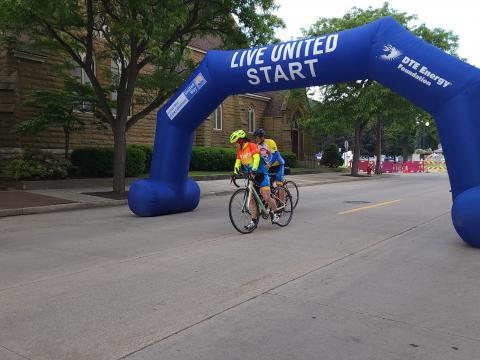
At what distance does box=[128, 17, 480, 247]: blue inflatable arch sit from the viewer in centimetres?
750

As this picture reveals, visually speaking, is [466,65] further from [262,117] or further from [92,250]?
[262,117]

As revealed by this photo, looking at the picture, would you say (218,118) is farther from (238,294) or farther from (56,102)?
(238,294)

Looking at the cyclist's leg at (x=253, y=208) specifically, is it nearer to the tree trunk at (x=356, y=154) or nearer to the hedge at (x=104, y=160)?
the hedge at (x=104, y=160)

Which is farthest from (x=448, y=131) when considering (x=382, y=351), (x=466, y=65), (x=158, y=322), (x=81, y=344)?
(x=81, y=344)

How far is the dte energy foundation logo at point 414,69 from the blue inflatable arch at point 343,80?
0.05 feet

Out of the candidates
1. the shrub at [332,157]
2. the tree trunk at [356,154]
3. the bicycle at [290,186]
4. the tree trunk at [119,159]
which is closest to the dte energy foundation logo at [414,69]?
the bicycle at [290,186]

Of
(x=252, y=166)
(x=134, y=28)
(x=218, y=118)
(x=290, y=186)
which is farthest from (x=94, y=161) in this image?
(x=218, y=118)

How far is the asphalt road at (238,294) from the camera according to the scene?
3.64m

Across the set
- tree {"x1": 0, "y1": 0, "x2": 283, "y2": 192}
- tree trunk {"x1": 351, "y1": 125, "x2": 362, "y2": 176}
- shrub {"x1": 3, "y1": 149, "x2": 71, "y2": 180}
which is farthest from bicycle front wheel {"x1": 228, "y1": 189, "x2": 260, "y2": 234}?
tree trunk {"x1": 351, "y1": 125, "x2": 362, "y2": 176}

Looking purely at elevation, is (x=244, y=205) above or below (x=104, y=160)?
below

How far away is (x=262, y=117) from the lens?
4078 cm

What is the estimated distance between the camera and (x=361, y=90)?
30.7 m

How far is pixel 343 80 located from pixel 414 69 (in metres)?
1.58

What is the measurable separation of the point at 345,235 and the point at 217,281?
370cm
